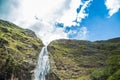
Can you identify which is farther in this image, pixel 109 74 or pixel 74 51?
pixel 74 51

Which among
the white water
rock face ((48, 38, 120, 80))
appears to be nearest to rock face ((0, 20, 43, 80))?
the white water

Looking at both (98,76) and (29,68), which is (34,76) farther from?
(98,76)

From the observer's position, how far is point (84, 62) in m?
173

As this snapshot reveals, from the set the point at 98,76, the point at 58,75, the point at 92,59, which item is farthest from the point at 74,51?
the point at 98,76

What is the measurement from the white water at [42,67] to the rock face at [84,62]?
3.40m

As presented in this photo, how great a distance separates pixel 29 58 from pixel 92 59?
46372mm

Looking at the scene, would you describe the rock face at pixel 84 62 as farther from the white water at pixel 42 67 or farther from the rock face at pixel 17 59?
the rock face at pixel 17 59

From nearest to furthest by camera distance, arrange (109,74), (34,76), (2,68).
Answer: (109,74) → (2,68) → (34,76)

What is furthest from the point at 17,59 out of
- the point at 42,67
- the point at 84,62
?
the point at 84,62

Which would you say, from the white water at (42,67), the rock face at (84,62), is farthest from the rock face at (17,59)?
the rock face at (84,62)

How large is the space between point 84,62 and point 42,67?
3205 cm

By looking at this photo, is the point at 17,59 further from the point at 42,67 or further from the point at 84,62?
the point at 84,62

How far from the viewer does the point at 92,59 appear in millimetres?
175375

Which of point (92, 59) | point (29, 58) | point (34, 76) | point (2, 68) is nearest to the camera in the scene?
point (2, 68)
